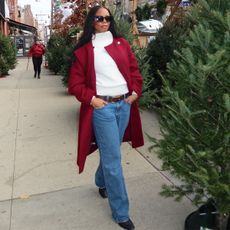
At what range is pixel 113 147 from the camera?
3379 millimetres

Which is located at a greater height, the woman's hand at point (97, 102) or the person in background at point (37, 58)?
the woman's hand at point (97, 102)

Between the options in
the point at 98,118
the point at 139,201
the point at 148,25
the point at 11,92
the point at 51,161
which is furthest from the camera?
the point at 148,25

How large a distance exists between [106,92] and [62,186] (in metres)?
1.58

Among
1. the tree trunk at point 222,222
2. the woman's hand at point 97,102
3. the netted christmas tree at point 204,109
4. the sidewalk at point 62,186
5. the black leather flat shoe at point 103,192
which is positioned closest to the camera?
the netted christmas tree at point 204,109

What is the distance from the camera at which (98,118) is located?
339 centimetres

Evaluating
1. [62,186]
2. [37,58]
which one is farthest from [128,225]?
[37,58]

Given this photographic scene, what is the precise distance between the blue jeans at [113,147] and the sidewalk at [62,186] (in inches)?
9.7

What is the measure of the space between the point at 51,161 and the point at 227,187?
3.27 m

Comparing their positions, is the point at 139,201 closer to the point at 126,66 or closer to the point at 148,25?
the point at 126,66

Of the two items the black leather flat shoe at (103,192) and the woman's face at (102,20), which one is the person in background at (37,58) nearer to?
the black leather flat shoe at (103,192)

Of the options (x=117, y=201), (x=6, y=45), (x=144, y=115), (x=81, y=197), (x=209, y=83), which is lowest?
(x=6, y=45)

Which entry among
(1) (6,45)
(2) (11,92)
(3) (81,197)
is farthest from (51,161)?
(1) (6,45)

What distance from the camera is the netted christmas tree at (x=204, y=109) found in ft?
8.38

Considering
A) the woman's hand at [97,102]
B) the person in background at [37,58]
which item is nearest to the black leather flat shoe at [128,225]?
the woman's hand at [97,102]
